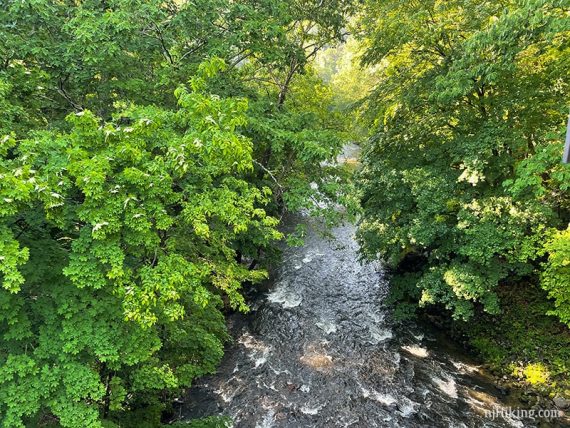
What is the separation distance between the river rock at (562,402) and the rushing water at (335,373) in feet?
3.46

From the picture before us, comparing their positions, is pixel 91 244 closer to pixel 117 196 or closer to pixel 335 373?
pixel 117 196

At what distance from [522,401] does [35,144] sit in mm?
11424

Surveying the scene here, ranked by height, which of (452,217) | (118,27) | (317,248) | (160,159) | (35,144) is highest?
(118,27)

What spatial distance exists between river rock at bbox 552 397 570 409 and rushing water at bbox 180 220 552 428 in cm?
106

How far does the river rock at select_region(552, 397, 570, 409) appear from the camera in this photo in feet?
27.8

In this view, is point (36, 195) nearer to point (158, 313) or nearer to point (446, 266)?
point (158, 313)

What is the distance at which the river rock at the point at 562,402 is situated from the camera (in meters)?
8.48

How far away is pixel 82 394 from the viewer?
475 centimetres

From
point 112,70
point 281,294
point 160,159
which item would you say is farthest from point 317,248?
point 160,159

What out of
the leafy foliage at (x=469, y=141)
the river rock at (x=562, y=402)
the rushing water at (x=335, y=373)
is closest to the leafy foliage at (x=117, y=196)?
the rushing water at (x=335, y=373)

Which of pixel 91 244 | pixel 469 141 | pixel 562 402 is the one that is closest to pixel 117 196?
pixel 91 244

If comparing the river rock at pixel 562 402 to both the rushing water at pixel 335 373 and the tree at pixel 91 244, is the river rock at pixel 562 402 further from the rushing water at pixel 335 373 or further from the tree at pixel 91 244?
the tree at pixel 91 244

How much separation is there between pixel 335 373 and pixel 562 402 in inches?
212

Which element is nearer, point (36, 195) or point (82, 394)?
point (36, 195)
